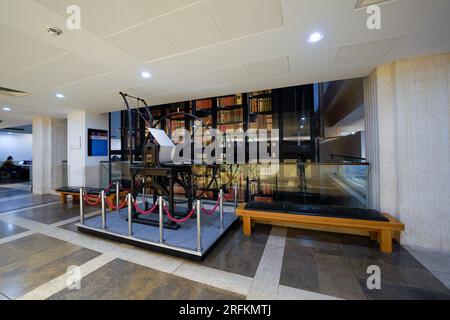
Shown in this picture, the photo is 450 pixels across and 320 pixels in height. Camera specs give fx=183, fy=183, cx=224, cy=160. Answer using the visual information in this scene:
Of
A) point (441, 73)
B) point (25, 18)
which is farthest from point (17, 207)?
point (441, 73)

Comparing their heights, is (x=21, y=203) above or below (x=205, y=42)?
below

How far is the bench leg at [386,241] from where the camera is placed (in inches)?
111

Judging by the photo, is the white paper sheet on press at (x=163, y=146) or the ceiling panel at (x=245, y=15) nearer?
the ceiling panel at (x=245, y=15)

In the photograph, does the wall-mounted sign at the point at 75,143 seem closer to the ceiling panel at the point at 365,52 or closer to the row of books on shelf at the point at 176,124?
the row of books on shelf at the point at 176,124

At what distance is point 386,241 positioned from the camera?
9.29 feet

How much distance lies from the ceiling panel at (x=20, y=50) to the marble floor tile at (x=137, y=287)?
3.17 meters

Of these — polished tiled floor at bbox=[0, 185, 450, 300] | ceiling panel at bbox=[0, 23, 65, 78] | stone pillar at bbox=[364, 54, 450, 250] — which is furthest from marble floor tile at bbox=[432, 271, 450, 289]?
ceiling panel at bbox=[0, 23, 65, 78]

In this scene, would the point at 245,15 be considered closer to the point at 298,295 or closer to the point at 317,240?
the point at 298,295

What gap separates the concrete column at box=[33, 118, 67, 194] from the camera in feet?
24.6

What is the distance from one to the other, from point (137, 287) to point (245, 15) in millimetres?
3296

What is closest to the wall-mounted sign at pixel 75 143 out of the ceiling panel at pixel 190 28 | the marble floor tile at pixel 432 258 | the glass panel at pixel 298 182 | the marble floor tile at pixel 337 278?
the glass panel at pixel 298 182

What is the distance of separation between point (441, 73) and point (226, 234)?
14.6 feet

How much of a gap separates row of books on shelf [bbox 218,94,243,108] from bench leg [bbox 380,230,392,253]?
4.57 m

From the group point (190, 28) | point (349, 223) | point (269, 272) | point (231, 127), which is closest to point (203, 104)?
point (231, 127)
